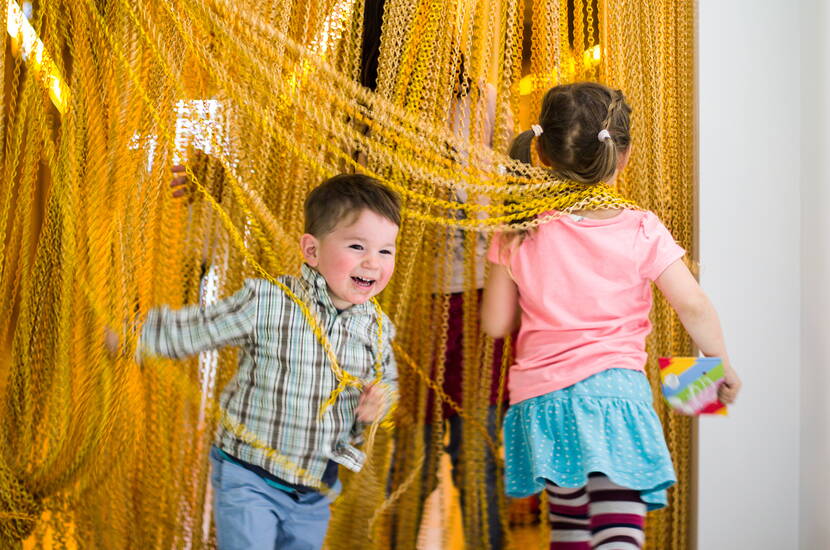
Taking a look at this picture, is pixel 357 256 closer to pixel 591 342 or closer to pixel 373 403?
pixel 373 403

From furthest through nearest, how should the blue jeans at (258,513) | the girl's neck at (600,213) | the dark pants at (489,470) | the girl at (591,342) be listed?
the dark pants at (489,470)
the girl's neck at (600,213)
the girl at (591,342)
the blue jeans at (258,513)

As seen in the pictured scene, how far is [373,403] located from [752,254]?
1.02 metres

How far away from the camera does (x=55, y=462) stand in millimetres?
1310

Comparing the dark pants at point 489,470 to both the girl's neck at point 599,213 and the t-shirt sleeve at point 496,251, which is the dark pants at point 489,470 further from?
the girl's neck at point 599,213

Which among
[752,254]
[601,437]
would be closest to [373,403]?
[601,437]

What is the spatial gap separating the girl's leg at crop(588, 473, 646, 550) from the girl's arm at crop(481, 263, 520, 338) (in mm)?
313

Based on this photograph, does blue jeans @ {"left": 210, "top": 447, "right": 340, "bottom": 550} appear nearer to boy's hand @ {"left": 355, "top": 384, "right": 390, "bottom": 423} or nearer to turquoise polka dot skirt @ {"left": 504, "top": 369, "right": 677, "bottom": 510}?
boy's hand @ {"left": 355, "top": 384, "right": 390, "bottom": 423}

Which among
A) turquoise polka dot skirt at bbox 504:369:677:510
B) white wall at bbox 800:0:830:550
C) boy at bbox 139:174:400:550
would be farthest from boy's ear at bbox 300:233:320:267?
white wall at bbox 800:0:830:550

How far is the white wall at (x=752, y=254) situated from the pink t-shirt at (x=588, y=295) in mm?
467

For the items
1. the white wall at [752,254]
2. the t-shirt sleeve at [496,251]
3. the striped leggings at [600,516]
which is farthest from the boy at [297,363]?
the white wall at [752,254]

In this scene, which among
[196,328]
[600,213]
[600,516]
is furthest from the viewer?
[600,213]

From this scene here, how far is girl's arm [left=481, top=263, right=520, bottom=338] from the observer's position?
56.9 inches

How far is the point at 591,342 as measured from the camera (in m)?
1.33

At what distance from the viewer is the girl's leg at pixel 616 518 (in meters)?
1.26
